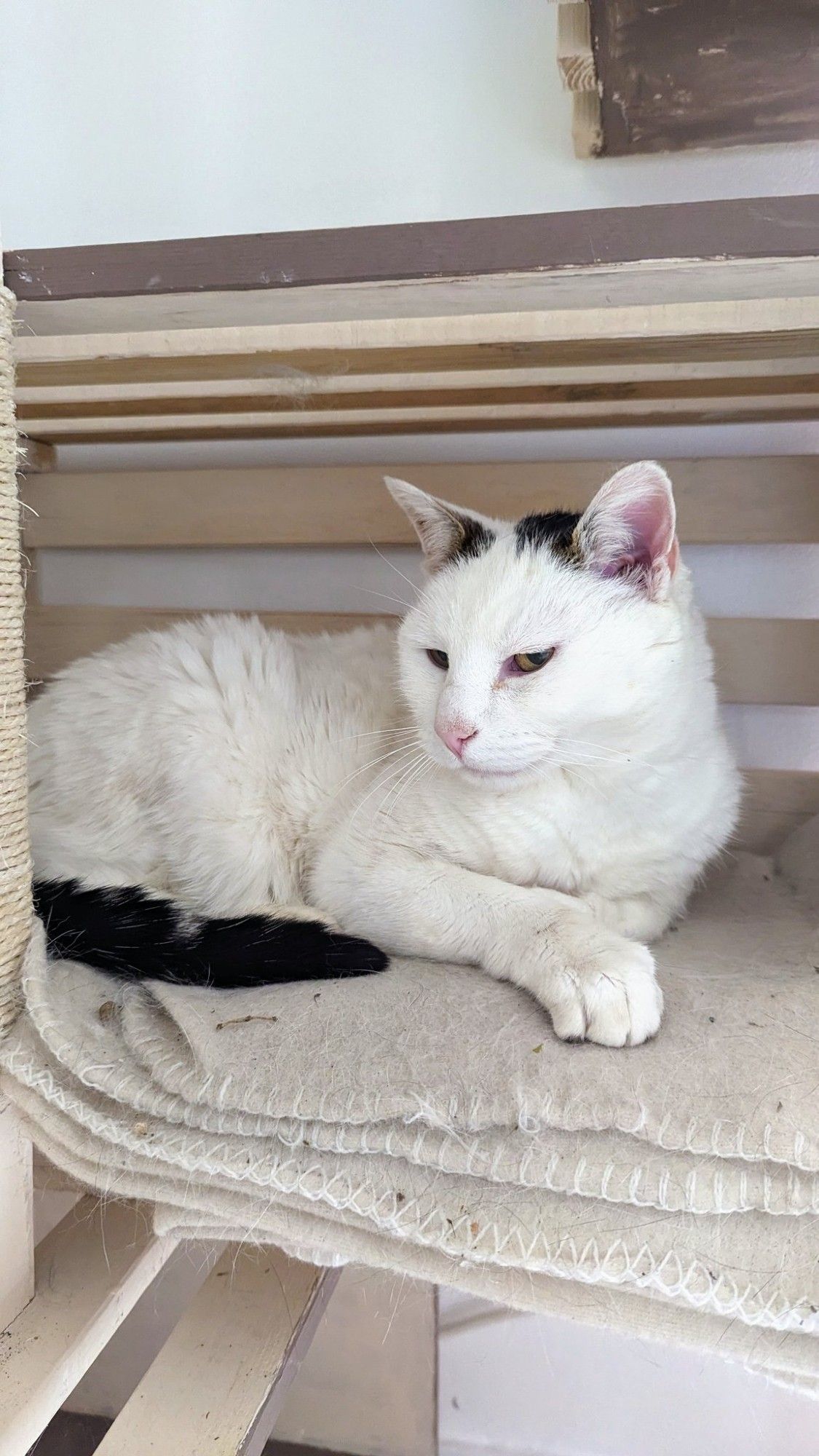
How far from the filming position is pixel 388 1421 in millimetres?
1673

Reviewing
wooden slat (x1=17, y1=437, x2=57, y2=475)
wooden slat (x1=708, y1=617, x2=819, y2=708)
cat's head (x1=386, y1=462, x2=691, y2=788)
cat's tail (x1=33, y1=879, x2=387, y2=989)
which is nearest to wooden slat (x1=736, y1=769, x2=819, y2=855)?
wooden slat (x1=708, y1=617, x2=819, y2=708)

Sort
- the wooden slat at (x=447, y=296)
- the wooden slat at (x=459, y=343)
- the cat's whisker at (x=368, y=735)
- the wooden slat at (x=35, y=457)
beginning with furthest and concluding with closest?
1. the wooden slat at (x=35, y=457)
2. the cat's whisker at (x=368, y=735)
3. the wooden slat at (x=459, y=343)
4. the wooden slat at (x=447, y=296)

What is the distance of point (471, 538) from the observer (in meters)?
1.17

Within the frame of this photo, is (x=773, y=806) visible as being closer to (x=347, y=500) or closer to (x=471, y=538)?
(x=471, y=538)

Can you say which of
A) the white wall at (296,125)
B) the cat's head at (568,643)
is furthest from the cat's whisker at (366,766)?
the white wall at (296,125)

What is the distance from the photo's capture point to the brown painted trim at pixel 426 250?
→ 0.83 meters

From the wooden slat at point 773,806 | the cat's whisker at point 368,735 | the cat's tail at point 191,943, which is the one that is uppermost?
the cat's whisker at point 368,735

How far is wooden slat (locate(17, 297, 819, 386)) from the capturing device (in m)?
0.97

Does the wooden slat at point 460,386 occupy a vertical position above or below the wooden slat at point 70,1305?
above

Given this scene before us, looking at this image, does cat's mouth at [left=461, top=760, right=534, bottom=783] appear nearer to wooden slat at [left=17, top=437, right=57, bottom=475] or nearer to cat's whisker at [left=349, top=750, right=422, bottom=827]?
cat's whisker at [left=349, top=750, right=422, bottom=827]

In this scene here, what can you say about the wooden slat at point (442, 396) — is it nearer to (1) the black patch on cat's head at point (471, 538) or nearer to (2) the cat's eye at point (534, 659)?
(1) the black patch on cat's head at point (471, 538)

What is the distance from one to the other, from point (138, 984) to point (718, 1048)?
24.2 inches

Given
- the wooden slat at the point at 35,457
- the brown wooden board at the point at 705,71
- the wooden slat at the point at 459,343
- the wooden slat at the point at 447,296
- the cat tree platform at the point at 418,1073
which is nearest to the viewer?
the cat tree platform at the point at 418,1073

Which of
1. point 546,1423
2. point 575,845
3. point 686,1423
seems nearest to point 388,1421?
point 546,1423
